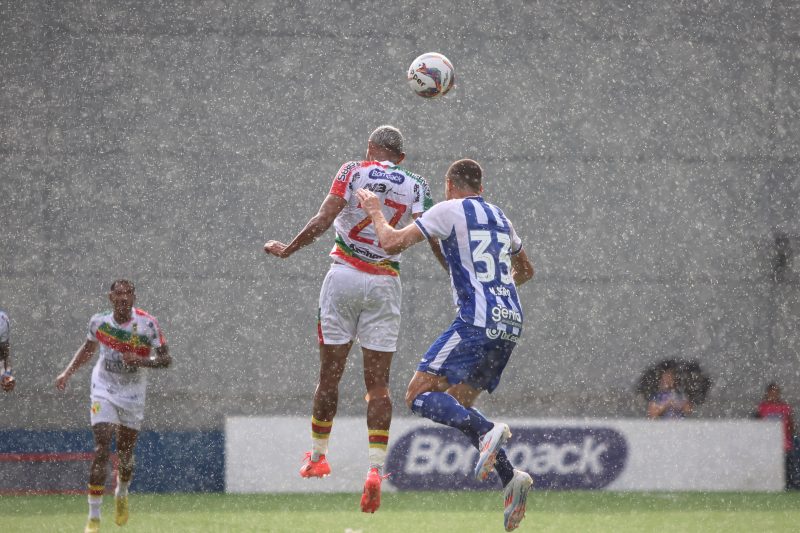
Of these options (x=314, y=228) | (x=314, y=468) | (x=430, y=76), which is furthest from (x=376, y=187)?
(x=314, y=468)

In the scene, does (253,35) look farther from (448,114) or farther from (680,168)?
(680,168)

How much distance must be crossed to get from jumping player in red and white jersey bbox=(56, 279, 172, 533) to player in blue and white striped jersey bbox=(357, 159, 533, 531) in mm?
4126

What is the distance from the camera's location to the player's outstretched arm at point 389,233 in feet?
23.8

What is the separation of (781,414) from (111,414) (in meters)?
9.74

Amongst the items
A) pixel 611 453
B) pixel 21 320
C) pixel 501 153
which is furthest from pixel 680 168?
pixel 21 320

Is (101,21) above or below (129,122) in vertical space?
above

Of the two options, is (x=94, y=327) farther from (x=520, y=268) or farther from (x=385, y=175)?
(x=520, y=268)

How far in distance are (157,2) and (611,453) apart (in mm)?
9586

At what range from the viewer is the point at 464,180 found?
7.61 meters

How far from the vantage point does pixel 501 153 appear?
18328mm

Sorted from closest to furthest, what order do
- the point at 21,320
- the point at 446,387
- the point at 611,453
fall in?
the point at 446,387 → the point at 611,453 → the point at 21,320

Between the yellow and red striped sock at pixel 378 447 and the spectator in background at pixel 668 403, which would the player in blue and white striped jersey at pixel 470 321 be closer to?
the yellow and red striped sock at pixel 378 447

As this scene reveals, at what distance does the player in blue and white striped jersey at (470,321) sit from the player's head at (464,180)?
0.05m

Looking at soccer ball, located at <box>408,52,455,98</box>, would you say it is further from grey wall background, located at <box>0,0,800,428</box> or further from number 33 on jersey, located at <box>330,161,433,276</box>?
grey wall background, located at <box>0,0,800,428</box>
